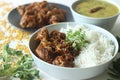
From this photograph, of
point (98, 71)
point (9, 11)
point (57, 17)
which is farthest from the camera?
point (9, 11)

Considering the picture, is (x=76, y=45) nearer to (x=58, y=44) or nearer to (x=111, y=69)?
(x=58, y=44)

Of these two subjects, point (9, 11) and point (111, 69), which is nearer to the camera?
point (111, 69)

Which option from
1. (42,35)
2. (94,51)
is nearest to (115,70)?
(94,51)

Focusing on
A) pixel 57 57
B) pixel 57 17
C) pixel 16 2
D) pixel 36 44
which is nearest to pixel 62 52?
pixel 57 57

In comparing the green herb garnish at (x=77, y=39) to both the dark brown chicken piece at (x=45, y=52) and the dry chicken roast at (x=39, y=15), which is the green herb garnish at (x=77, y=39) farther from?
the dry chicken roast at (x=39, y=15)

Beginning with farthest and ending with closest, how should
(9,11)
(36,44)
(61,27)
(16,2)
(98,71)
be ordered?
1. (16,2)
2. (9,11)
3. (61,27)
4. (36,44)
5. (98,71)

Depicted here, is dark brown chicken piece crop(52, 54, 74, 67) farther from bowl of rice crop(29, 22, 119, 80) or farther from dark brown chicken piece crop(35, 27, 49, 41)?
dark brown chicken piece crop(35, 27, 49, 41)

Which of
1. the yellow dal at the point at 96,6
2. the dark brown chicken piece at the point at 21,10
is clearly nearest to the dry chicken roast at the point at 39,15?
the dark brown chicken piece at the point at 21,10
